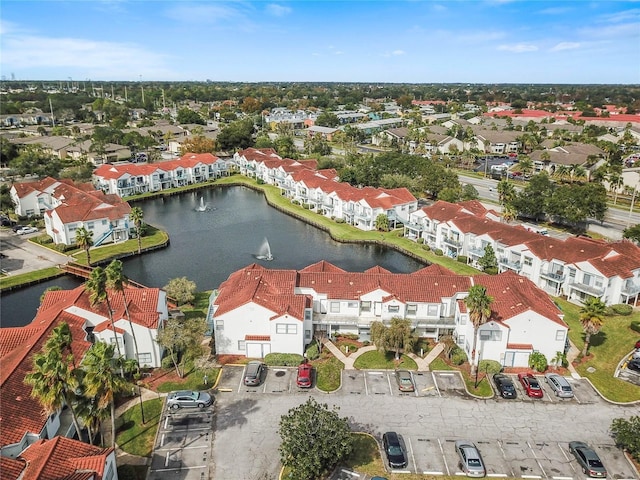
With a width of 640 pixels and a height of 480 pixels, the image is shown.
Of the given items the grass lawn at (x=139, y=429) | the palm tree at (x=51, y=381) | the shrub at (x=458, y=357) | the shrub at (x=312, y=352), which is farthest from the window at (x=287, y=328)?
the palm tree at (x=51, y=381)

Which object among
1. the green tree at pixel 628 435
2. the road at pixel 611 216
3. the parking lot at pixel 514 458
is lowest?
the parking lot at pixel 514 458

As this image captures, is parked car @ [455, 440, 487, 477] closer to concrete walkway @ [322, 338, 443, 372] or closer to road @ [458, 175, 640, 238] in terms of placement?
concrete walkway @ [322, 338, 443, 372]

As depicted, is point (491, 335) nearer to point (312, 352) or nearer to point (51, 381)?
point (312, 352)

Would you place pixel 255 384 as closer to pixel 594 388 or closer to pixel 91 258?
pixel 594 388

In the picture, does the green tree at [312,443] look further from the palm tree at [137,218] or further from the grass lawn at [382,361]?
the palm tree at [137,218]

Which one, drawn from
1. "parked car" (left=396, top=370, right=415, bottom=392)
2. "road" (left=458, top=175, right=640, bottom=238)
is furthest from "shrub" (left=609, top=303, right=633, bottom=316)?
"parked car" (left=396, top=370, right=415, bottom=392)

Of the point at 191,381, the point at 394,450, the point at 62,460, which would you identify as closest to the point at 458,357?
the point at 394,450
